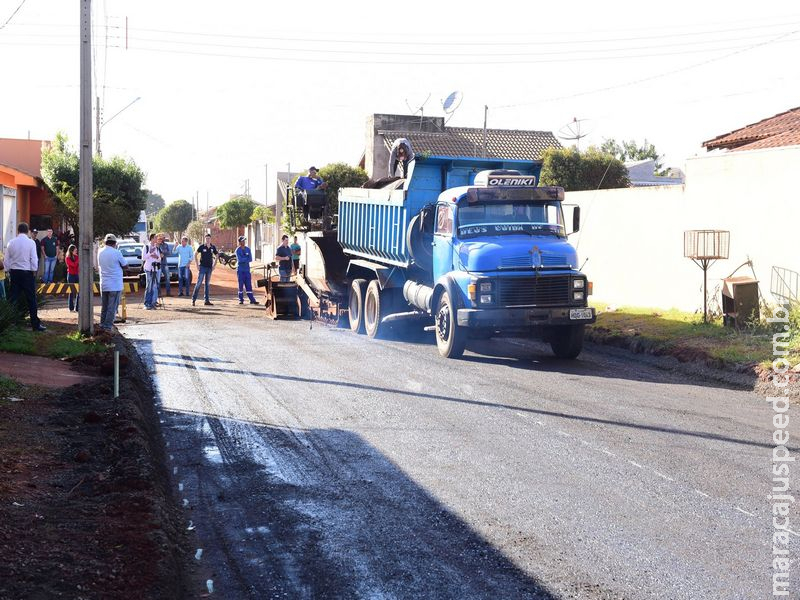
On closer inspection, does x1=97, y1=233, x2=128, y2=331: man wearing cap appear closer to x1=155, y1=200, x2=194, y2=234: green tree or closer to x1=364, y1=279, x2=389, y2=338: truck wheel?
x1=364, y1=279, x2=389, y2=338: truck wheel

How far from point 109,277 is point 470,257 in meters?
6.69

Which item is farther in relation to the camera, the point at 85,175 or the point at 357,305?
the point at 357,305

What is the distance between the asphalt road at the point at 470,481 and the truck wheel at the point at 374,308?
14.2 ft

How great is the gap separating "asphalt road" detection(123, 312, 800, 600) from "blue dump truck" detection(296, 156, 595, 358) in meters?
1.44

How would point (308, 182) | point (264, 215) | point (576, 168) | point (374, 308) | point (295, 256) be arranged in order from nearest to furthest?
point (374, 308) < point (308, 182) < point (295, 256) < point (576, 168) < point (264, 215)

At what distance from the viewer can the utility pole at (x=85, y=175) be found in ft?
48.8

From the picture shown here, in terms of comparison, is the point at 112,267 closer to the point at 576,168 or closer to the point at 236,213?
the point at 576,168

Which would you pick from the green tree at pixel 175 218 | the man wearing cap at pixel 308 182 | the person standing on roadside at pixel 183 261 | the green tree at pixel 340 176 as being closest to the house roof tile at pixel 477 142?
the green tree at pixel 340 176

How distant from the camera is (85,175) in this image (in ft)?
49.1

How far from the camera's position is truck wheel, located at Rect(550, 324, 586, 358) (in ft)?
47.6

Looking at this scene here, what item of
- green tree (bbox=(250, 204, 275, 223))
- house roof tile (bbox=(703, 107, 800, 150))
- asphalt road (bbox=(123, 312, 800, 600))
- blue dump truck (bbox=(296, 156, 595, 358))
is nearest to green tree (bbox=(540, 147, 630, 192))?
house roof tile (bbox=(703, 107, 800, 150))

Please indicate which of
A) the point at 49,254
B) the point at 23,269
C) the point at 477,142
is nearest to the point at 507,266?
the point at 23,269

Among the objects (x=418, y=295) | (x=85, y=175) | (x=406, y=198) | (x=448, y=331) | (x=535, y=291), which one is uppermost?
(x=85, y=175)

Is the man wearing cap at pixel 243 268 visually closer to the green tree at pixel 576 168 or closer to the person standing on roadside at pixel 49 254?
the person standing on roadside at pixel 49 254
